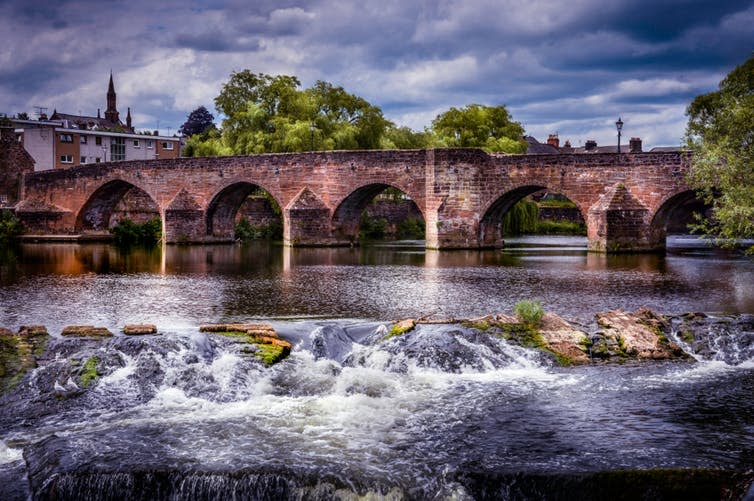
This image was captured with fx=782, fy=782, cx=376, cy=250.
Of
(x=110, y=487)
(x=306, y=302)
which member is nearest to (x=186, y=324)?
(x=306, y=302)

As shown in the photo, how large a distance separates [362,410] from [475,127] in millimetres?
43940

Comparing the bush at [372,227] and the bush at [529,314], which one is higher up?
the bush at [372,227]

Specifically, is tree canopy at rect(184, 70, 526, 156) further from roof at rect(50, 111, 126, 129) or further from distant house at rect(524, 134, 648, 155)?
roof at rect(50, 111, 126, 129)

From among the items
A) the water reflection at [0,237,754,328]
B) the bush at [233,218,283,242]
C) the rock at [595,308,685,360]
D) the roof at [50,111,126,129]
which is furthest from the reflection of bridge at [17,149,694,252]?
the roof at [50,111,126,129]

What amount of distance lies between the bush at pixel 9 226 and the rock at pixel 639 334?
116 ft

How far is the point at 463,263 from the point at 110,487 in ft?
63.4

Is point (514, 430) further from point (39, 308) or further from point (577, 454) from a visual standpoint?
point (39, 308)

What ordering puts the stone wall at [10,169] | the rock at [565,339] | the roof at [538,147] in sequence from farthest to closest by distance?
the roof at [538,147], the stone wall at [10,169], the rock at [565,339]

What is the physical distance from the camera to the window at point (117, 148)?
69750 millimetres

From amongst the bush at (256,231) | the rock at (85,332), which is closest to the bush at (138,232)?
the bush at (256,231)

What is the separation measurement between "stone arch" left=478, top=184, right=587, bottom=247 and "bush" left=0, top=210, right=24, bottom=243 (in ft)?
80.5

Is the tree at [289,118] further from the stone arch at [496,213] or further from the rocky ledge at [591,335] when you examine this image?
the rocky ledge at [591,335]

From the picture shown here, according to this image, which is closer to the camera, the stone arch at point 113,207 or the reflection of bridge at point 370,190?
the reflection of bridge at point 370,190

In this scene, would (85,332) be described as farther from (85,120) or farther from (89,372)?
(85,120)
